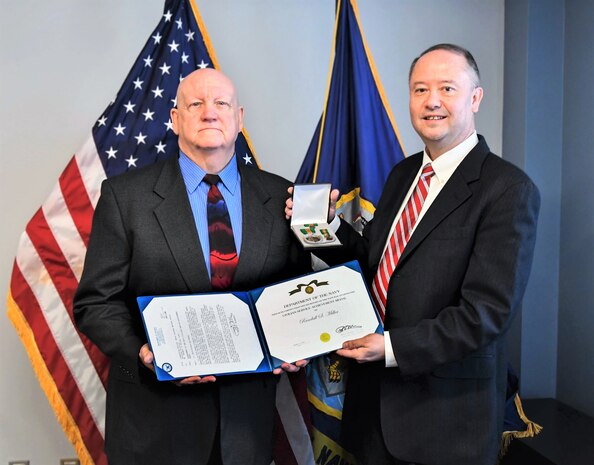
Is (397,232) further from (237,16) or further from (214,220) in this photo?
(237,16)

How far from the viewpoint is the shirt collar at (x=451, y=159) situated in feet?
6.35

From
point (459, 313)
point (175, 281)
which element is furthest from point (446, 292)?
point (175, 281)

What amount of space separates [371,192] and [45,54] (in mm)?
1607

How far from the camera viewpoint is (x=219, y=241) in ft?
6.70

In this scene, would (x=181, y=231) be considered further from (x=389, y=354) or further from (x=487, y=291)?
(x=487, y=291)

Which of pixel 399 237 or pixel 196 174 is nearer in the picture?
pixel 399 237

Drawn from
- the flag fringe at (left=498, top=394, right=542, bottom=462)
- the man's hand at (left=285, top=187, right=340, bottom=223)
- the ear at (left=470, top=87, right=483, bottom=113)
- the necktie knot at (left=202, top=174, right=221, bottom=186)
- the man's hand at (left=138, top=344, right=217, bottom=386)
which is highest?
the ear at (left=470, top=87, right=483, bottom=113)

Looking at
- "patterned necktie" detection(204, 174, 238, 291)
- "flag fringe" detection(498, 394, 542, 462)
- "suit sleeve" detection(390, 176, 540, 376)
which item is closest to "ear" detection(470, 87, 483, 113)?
"suit sleeve" detection(390, 176, 540, 376)

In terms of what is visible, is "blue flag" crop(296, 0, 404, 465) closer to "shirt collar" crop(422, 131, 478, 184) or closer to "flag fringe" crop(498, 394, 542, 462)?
"shirt collar" crop(422, 131, 478, 184)

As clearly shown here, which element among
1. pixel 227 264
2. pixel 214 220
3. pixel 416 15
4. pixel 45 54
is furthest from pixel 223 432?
pixel 416 15

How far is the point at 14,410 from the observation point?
9.84 ft

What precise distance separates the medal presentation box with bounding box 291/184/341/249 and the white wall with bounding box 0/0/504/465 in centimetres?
104

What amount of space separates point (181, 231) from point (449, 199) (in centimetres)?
82

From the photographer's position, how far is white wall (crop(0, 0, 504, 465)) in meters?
2.94
